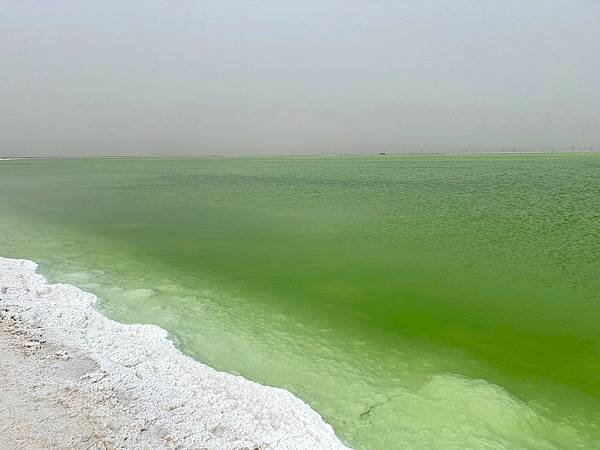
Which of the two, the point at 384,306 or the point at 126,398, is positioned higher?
the point at 126,398

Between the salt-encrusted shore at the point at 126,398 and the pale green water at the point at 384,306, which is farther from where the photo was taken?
the pale green water at the point at 384,306

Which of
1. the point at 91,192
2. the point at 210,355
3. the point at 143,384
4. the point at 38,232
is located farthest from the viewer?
the point at 91,192

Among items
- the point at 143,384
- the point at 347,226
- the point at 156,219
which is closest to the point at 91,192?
the point at 156,219

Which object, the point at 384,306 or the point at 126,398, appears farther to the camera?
the point at 384,306

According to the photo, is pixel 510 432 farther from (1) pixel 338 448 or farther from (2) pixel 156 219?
(2) pixel 156 219
